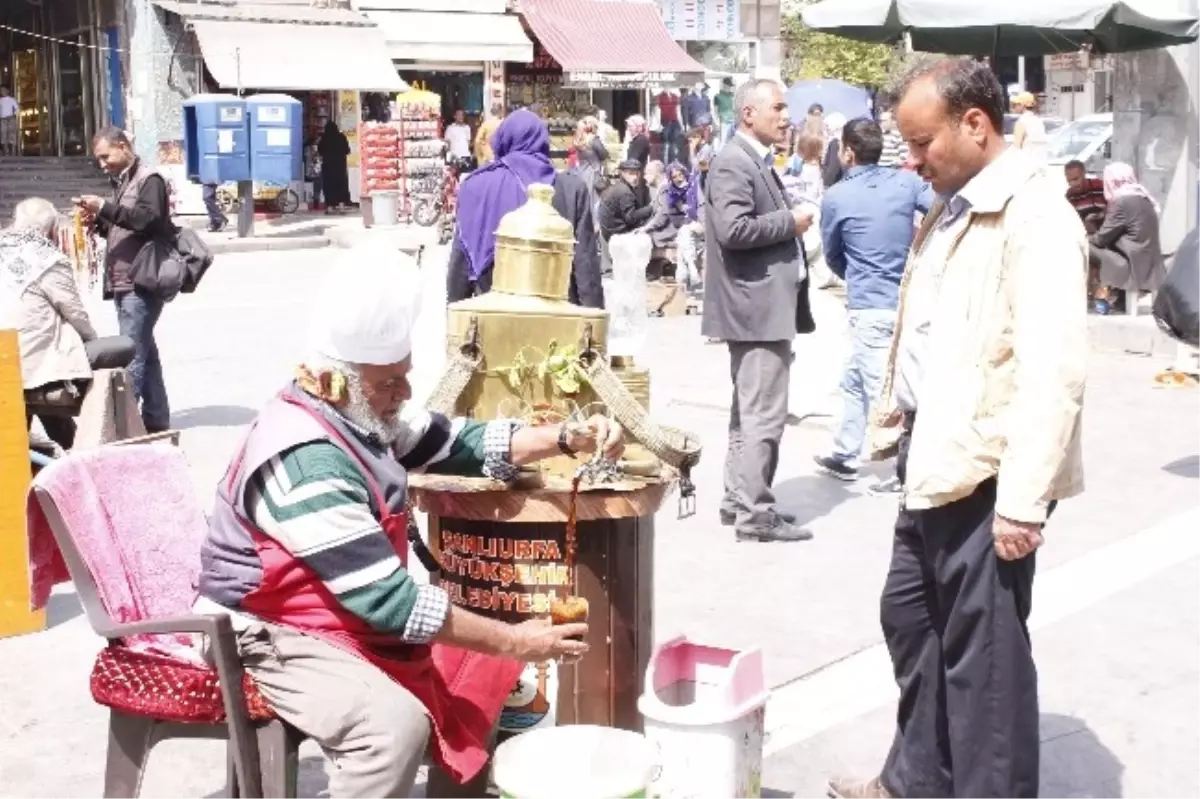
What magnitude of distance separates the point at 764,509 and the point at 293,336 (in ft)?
22.6

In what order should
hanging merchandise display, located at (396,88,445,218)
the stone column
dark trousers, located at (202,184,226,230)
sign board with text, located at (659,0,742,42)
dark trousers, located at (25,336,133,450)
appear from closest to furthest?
dark trousers, located at (25,336,133,450)
dark trousers, located at (202,184,226,230)
hanging merchandise display, located at (396,88,445,218)
sign board with text, located at (659,0,742,42)
the stone column

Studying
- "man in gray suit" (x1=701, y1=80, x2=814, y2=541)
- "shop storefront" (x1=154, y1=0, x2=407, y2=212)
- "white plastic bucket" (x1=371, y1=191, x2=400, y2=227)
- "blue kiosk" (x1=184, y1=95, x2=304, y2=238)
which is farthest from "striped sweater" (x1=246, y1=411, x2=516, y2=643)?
"shop storefront" (x1=154, y1=0, x2=407, y2=212)

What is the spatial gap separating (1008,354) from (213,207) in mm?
20286

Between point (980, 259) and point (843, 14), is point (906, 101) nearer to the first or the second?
point (980, 259)

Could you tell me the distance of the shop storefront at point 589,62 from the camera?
98.5 feet

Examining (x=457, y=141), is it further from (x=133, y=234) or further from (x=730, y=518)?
(x=730, y=518)

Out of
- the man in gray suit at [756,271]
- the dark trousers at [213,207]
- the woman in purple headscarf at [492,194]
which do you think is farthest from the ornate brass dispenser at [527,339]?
the dark trousers at [213,207]

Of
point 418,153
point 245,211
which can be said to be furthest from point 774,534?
point 418,153

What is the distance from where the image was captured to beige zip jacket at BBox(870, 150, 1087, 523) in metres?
3.21

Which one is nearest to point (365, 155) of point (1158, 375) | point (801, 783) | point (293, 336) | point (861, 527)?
point (293, 336)

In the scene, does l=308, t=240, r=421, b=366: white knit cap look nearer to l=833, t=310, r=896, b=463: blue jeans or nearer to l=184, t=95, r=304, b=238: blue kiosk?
l=833, t=310, r=896, b=463: blue jeans

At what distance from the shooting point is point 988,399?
335 cm

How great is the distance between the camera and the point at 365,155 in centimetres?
2362

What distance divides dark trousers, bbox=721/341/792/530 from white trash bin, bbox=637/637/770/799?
2871 millimetres
